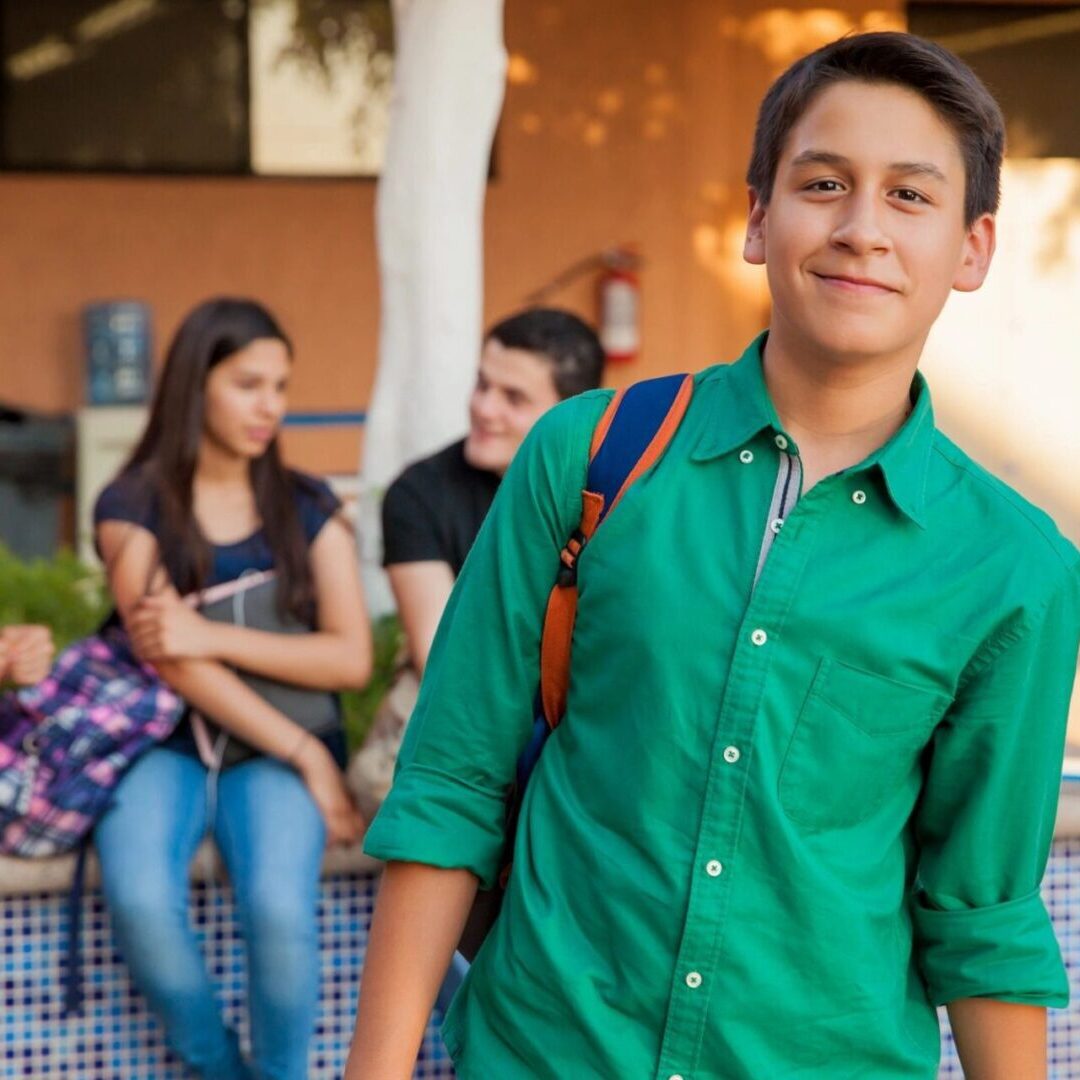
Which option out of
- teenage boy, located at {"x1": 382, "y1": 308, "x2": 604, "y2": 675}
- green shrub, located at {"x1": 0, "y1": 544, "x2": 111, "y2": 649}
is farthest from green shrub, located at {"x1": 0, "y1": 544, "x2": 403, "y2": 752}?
teenage boy, located at {"x1": 382, "y1": 308, "x2": 604, "y2": 675}

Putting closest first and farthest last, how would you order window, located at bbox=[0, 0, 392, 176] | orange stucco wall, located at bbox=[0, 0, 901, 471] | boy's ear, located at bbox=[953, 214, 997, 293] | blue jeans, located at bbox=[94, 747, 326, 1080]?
boy's ear, located at bbox=[953, 214, 997, 293] → blue jeans, located at bbox=[94, 747, 326, 1080] → orange stucco wall, located at bbox=[0, 0, 901, 471] → window, located at bbox=[0, 0, 392, 176]

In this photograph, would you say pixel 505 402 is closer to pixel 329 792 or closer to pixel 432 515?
pixel 432 515

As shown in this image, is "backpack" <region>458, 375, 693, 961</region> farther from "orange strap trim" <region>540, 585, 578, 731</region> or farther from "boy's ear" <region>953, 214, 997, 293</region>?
"boy's ear" <region>953, 214, 997, 293</region>

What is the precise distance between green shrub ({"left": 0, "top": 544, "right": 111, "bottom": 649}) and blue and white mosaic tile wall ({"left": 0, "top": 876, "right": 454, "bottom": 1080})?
151 centimetres

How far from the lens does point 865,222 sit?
1.71m

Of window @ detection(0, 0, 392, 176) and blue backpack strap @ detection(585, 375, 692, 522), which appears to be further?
window @ detection(0, 0, 392, 176)

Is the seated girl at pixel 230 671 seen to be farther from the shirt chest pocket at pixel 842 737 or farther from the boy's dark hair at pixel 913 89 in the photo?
the boy's dark hair at pixel 913 89

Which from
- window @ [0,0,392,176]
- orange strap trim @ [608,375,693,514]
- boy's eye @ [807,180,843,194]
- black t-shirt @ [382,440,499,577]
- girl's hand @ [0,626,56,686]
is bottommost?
girl's hand @ [0,626,56,686]

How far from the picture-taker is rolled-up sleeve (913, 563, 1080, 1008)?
1743 mm

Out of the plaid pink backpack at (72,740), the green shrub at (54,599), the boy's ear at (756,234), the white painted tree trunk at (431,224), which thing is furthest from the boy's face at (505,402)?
the boy's ear at (756,234)

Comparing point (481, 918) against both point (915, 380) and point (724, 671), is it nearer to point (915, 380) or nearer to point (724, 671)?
point (724, 671)

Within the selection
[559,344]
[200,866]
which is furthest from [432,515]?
[200,866]

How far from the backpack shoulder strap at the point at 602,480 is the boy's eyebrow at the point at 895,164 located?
262 mm

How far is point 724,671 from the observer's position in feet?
5.58
